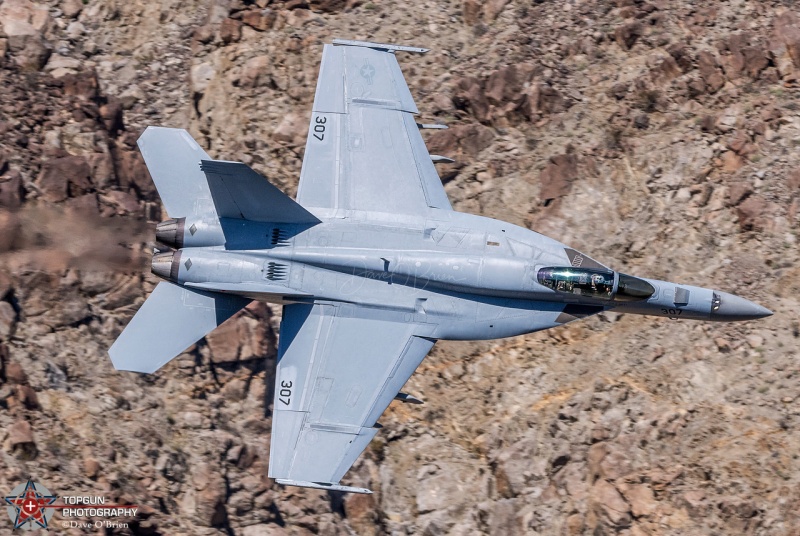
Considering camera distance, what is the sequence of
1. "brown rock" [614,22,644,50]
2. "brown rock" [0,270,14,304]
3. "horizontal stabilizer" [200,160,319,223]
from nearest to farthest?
"horizontal stabilizer" [200,160,319,223], "brown rock" [0,270,14,304], "brown rock" [614,22,644,50]

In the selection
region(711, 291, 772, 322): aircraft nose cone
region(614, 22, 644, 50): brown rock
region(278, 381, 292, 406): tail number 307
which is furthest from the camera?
region(614, 22, 644, 50): brown rock

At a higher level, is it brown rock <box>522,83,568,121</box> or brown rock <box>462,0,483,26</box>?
brown rock <box>462,0,483,26</box>

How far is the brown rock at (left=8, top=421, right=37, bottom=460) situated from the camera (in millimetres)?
21766

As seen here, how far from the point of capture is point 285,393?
20812 mm

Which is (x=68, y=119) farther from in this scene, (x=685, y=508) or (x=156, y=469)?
(x=685, y=508)

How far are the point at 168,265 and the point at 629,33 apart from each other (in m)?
14.1

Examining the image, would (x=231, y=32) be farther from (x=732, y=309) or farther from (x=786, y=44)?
(x=732, y=309)

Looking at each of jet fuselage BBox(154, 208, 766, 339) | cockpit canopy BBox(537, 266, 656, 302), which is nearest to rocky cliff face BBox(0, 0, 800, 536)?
jet fuselage BBox(154, 208, 766, 339)

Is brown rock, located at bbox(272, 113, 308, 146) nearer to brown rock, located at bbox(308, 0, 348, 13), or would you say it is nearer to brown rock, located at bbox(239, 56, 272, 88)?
brown rock, located at bbox(239, 56, 272, 88)

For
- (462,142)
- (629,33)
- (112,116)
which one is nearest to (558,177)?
(462,142)

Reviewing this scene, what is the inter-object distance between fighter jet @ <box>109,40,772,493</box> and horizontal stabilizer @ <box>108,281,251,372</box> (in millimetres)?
23

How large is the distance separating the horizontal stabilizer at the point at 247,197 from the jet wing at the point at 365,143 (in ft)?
2.58

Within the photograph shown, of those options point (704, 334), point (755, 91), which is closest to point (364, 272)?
point (704, 334)

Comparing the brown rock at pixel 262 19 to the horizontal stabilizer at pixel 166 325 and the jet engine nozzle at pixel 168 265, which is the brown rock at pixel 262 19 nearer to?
the jet engine nozzle at pixel 168 265
